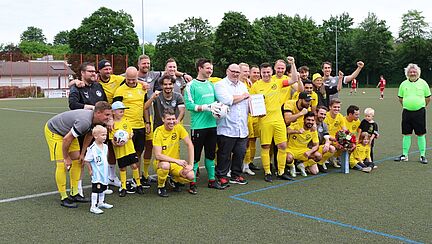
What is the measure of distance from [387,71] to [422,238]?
63.7 meters

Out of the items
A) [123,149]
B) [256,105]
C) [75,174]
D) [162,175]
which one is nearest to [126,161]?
[123,149]

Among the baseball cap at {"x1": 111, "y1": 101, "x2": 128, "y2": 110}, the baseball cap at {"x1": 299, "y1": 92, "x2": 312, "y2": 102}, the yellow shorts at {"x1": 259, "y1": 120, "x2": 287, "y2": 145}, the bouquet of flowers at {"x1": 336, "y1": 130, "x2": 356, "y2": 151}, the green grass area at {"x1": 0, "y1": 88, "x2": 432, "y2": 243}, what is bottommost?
the green grass area at {"x1": 0, "y1": 88, "x2": 432, "y2": 243}

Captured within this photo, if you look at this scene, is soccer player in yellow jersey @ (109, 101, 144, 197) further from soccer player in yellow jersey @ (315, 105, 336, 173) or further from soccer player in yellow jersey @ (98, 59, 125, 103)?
soccer player in yellow jersey @ (315, 105, 336, 173)

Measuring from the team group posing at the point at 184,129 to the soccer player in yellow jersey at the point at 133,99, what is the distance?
0.05 feet

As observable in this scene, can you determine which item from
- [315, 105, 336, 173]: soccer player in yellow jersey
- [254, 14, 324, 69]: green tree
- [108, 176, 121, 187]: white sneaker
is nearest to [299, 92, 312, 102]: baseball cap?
[315, 105, 336, 173]: soccer player in yellow jersey

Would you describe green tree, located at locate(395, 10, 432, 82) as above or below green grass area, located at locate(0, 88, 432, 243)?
above

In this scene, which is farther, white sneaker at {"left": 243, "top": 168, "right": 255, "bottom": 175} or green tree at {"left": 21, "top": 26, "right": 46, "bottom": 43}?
green tree at {"left": 21, "top": 26, "right": 46, "bottom": 43}

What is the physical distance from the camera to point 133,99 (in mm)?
6523

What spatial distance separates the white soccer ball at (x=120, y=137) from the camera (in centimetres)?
602

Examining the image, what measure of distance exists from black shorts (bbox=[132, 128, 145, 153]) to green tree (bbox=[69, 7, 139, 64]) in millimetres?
60368

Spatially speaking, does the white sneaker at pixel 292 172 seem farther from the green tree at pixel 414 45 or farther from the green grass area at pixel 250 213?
the green tree at pixel 414 45

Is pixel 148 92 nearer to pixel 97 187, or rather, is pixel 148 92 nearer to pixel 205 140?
pixel 205 140

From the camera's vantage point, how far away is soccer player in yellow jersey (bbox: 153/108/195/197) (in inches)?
240

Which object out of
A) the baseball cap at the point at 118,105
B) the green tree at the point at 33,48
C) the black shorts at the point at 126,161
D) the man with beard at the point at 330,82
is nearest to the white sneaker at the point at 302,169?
the man with beard at the point at 330,82
